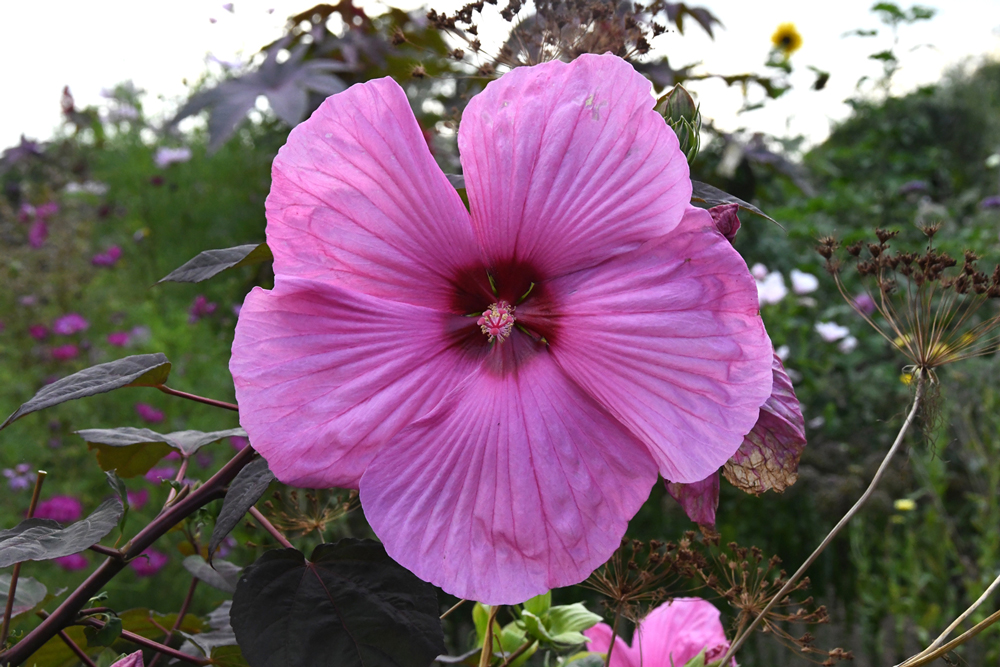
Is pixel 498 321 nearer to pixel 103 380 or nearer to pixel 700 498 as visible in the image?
pixel 700 498

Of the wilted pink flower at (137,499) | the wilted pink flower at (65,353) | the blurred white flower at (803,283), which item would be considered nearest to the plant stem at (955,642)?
the wilted pink flower at (137,499)

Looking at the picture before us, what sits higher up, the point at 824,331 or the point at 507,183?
the point at 507,183

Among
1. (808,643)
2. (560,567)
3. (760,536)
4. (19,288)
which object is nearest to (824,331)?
(760,536)

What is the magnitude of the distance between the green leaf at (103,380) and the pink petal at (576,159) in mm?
230

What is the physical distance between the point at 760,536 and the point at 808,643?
6.04ft

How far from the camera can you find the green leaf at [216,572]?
0.58 m

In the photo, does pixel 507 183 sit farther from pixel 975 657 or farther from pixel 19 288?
pixel 19 288

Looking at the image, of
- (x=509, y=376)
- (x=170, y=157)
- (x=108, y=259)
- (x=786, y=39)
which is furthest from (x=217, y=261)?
(x=786, y=39)

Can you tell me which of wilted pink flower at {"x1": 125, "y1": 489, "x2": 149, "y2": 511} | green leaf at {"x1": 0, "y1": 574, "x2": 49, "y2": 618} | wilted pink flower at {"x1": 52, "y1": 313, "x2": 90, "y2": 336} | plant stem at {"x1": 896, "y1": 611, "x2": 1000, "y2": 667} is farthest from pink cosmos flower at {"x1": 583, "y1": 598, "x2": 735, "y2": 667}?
wilted pink flower at {"x1": 52, "y1": 313, "x2": 90, "y2": 336}

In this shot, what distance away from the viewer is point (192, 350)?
2.13 meters

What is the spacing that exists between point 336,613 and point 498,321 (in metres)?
0.18

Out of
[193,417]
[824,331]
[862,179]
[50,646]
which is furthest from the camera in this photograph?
[862,179]

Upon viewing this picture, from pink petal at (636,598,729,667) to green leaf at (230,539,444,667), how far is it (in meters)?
0.21

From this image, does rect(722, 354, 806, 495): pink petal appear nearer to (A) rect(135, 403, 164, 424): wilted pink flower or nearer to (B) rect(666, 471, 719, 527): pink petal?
(B) rect(666, 471, 719, 527): pink petal
